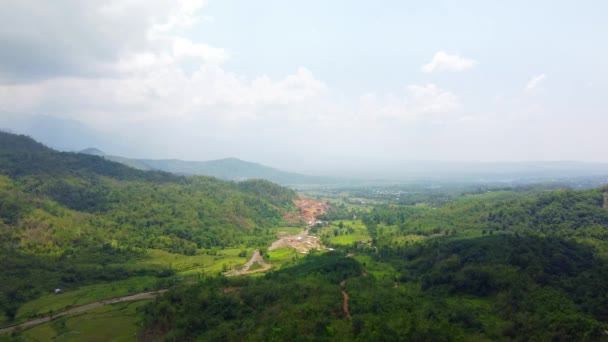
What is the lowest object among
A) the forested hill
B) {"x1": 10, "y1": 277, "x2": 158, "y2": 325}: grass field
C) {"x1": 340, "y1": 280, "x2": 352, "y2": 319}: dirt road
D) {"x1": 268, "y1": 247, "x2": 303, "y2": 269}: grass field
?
{"x1": 10, "y1": 277, "x2": 158, "y2": 325}: grass field

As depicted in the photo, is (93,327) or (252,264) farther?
(252,264)

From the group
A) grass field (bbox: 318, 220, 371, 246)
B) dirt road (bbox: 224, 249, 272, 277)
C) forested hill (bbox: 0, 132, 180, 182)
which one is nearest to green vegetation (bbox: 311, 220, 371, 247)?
grass field (bbox: 318, 220, 371, 246)

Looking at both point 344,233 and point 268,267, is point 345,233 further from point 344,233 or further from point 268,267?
point 268,267

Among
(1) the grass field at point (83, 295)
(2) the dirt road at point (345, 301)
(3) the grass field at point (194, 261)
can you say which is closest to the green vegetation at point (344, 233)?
(3) the grass field at point (194, 261)

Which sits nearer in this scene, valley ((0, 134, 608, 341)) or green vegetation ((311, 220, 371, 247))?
valley ((0, 134, 608, 341))

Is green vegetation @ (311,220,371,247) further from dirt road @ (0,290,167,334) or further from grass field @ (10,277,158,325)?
dirt road @ (0,290,167,334)

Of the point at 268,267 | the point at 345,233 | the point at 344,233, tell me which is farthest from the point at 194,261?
the point at 345,233
